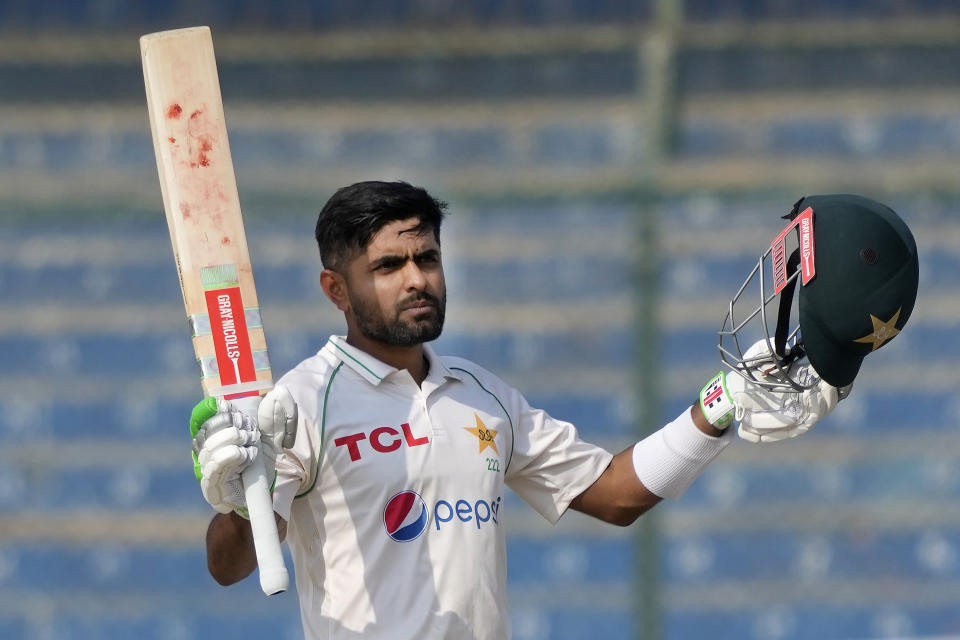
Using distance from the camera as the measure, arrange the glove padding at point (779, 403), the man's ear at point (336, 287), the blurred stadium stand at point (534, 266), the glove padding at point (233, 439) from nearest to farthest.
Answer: the glove padding at point (233, 439) → the glove padding at point (779, 403) → the man's ear at point (336, 287) → the blurred stadium stand at point (534, 266)

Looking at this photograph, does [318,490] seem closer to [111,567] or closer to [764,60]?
[111,567]

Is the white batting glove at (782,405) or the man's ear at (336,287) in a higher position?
the man's ear at (336,287)

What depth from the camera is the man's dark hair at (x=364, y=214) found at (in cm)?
220

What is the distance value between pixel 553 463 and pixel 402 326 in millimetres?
362

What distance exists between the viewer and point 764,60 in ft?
13.4

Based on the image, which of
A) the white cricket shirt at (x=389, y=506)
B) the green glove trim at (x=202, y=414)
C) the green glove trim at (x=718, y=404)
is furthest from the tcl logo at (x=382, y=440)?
the green glove trim at (x=718, y=404)

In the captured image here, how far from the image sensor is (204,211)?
→ 86.0 inches

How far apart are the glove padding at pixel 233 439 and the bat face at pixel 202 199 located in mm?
169

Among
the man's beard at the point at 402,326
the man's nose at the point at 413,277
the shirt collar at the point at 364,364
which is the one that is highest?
the man's nose at the point at 413,277

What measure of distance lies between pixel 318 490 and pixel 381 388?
190 millimetres

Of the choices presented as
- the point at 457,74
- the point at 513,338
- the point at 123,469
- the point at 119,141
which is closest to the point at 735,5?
the point at 457,74

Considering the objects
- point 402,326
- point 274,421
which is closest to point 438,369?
point 402,326

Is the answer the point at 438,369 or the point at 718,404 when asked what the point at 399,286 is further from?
the point at 718,404

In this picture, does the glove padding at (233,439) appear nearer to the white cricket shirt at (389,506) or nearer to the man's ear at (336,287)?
the white cricket shirt at (389,506)
